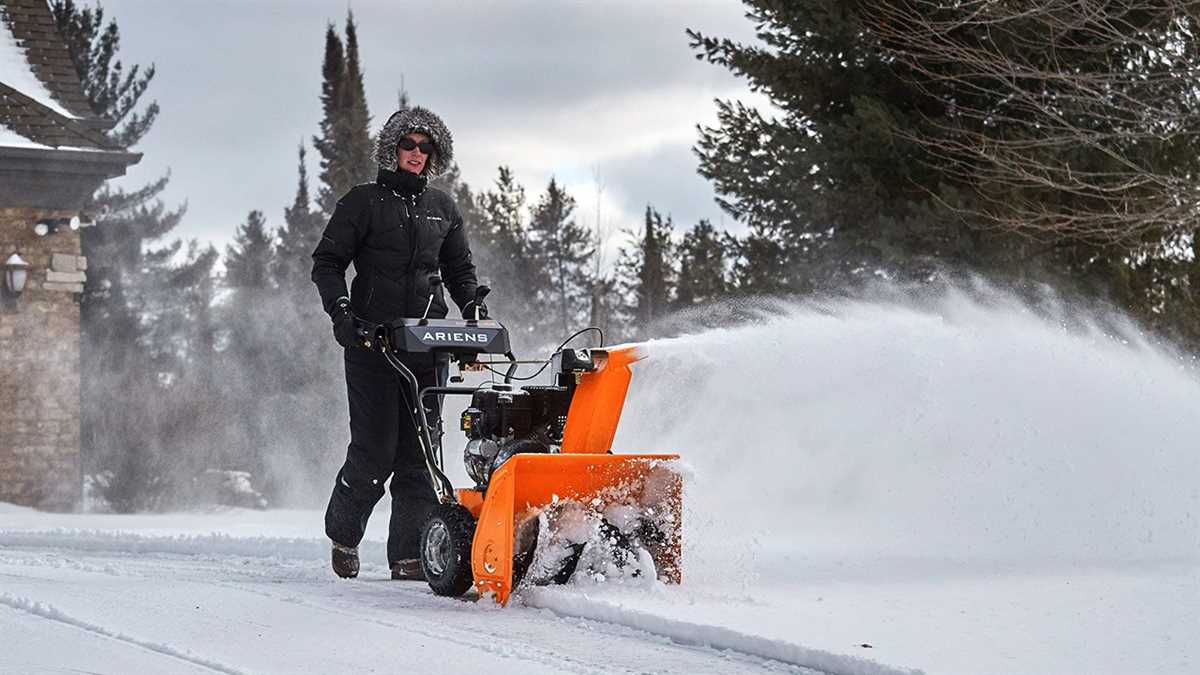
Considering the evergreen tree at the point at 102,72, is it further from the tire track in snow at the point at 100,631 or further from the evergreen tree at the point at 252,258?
the tire track in snow at the point at 100,631

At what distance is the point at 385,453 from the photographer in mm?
6277

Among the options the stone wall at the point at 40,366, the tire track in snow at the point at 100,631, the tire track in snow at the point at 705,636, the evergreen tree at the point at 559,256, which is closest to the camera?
the tire track in snow at the point at 100,631

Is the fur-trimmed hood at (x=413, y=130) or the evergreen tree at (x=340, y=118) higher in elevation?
the evergreen tree at (x=340, y=118)

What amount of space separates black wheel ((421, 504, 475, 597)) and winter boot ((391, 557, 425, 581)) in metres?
0.39

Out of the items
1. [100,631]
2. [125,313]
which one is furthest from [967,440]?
[125,313]

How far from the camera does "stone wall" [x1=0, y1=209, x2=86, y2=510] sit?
1576 centimetres

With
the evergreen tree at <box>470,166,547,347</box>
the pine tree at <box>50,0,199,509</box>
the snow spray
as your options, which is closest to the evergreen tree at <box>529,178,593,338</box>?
the evergreen tree at <box>470,166,547,347</box>

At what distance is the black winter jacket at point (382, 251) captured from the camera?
627cm

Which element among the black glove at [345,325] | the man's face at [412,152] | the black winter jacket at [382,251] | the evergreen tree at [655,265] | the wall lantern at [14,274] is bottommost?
the black glove at [345,325]

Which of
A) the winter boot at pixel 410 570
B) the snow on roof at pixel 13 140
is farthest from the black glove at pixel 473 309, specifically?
the snow on roof at pixel 13 140

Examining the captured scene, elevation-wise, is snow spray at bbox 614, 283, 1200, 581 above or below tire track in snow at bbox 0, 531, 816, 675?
above

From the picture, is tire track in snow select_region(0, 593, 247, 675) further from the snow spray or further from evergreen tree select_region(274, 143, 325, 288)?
evergreen tree select_region(274, 143, 325, 288)

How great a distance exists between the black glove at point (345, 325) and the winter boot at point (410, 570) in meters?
0.96

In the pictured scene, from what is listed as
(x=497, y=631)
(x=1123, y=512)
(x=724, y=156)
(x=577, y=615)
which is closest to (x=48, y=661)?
(x=497, y=631)
